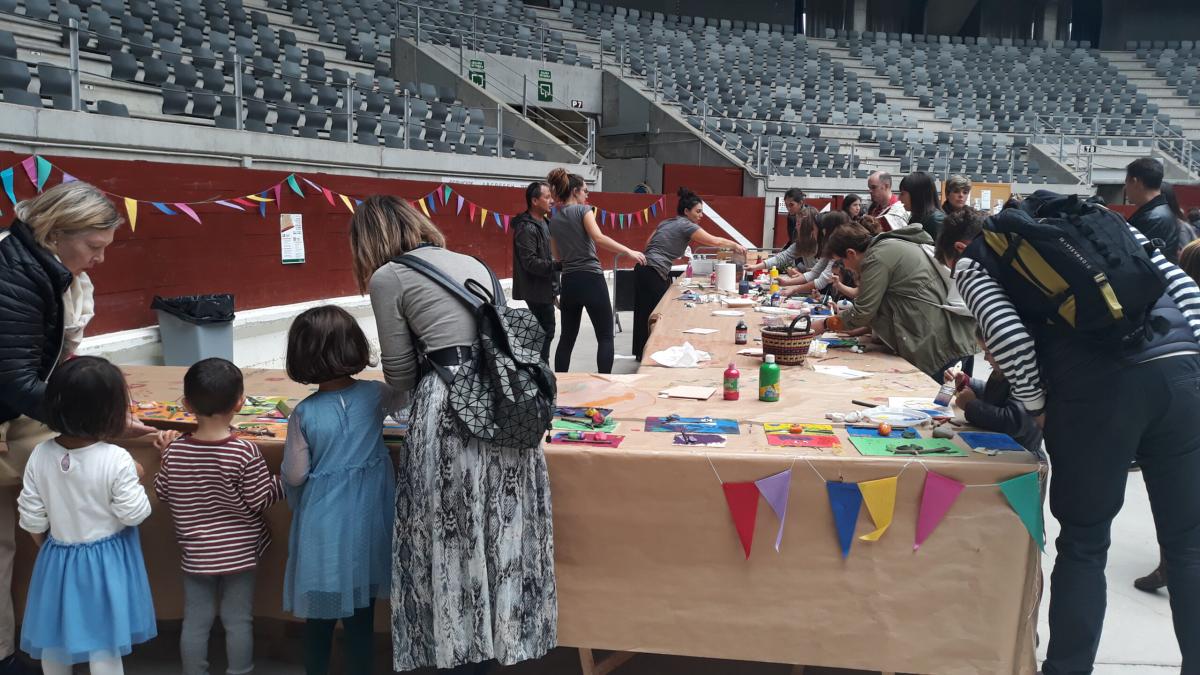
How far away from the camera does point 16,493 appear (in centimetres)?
298

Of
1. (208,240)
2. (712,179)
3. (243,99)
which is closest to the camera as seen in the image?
(208,240)

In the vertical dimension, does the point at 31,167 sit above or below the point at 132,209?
above

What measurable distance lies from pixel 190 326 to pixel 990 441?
6.52 meters

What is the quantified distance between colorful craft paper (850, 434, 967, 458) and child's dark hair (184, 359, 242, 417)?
6.68 ft

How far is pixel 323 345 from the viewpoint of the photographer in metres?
2.68

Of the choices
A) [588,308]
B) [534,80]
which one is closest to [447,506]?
[588,308]

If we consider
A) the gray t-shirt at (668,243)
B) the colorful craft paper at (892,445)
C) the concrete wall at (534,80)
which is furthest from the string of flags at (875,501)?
the concrete wall at (534,80)

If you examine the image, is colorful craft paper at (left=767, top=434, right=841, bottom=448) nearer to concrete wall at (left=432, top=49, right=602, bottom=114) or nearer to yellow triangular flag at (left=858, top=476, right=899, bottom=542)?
yellow triangular flag at (left=858, top=476, right=899, bottom=542)

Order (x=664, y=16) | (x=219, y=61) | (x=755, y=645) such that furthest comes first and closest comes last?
(x=664, y=16) → (x=219, y=61) → (x=755, y=645)

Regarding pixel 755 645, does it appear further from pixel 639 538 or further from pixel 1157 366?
pixel 1157 366

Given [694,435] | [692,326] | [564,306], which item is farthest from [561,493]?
[564,306]

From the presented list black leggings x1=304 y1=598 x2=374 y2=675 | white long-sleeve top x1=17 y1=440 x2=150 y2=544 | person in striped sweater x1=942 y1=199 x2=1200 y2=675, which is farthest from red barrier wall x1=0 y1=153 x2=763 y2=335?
person in striped sweater x1=942 y1=199 x2=1200 y2=675

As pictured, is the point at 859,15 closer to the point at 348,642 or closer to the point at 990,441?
the point at 990,441

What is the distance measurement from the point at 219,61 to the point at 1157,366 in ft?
41.2
